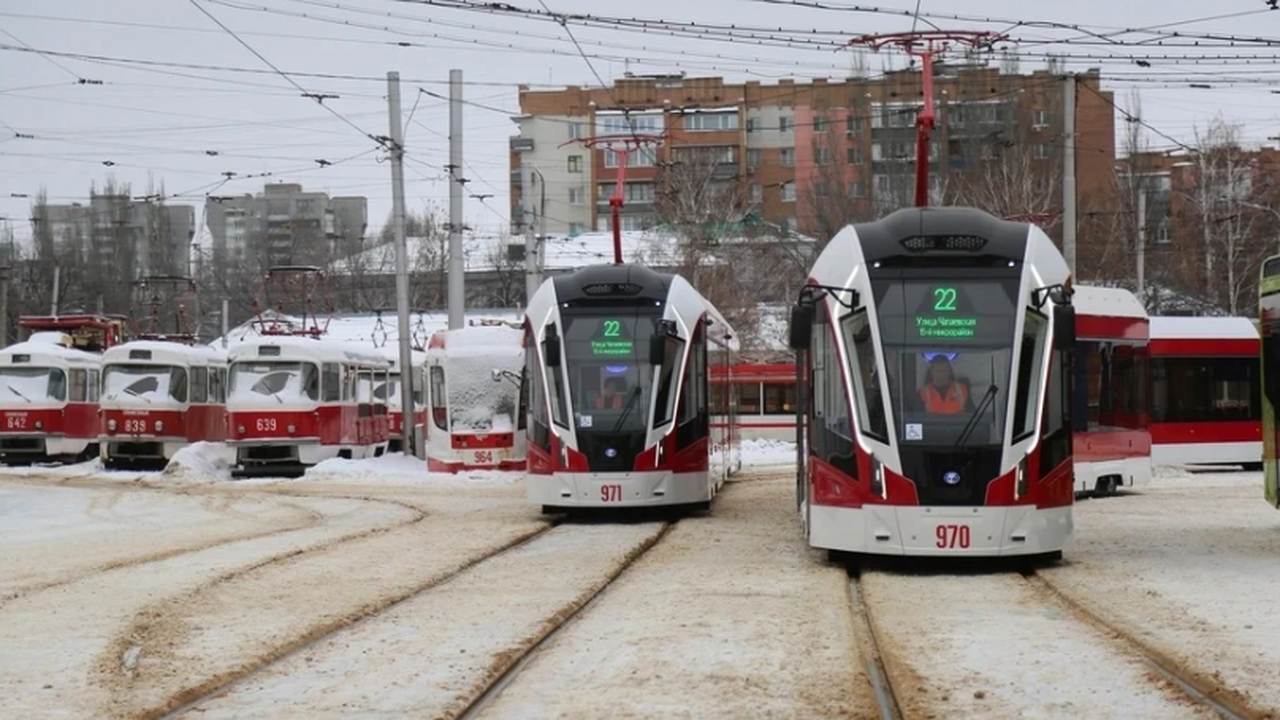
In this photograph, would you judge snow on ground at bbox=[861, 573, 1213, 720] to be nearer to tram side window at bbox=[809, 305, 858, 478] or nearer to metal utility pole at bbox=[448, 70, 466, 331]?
tram side window at bbox=[809, 305, 858, 478]

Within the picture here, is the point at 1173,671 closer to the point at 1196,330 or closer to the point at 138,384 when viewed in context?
the point at 1196,330

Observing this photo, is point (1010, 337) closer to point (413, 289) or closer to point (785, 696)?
point (785, 696)

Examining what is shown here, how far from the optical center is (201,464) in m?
41.7

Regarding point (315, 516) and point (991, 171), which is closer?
point (315, 516)

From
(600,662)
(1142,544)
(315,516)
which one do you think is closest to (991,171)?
(315,516)

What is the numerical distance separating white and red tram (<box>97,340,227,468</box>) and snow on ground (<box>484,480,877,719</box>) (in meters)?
27.7

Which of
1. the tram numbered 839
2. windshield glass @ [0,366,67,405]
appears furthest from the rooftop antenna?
windshield glass @ [0,366,67,405]

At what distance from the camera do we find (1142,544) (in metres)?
19.8

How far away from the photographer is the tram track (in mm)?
9172

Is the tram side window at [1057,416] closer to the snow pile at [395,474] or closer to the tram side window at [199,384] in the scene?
the snow pile at [395,474]

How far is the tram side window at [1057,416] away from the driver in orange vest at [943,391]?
2.46ft

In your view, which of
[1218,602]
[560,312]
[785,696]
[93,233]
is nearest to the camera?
[785,696]

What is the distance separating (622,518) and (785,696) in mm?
15285

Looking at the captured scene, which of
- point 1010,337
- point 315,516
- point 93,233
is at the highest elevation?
point 93,233
